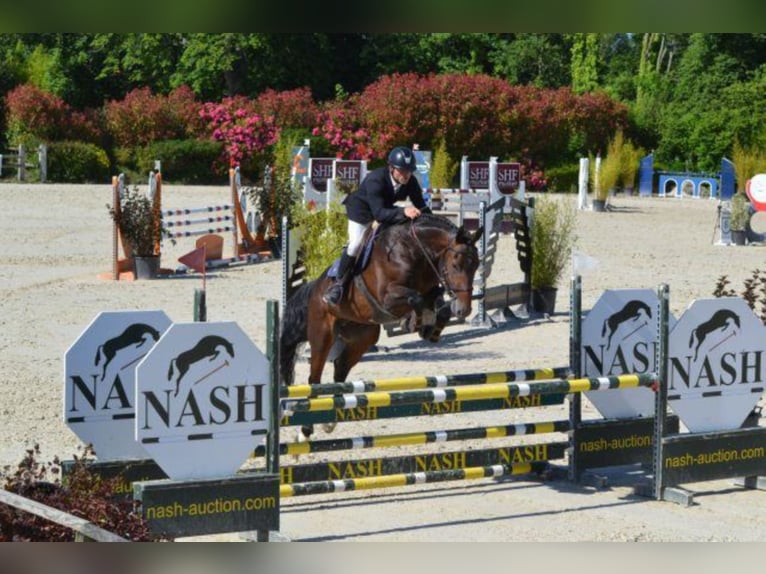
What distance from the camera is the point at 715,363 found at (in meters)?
5.73

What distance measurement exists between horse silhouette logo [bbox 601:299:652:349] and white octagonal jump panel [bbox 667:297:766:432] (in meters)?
0.25

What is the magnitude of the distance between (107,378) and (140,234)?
29.4 ft

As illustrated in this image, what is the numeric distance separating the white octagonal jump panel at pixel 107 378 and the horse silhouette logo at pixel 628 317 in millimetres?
2207

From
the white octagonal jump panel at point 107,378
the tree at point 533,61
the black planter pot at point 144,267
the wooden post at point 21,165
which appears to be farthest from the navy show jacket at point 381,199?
the tree at point 533,61

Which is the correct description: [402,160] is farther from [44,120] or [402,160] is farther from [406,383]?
[44,120]

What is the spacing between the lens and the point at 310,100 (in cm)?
3028

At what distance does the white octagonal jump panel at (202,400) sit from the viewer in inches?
168

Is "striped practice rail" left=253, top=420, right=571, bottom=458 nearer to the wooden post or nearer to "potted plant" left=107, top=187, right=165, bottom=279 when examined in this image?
"potted plant" left=107, top=187, right=165, bottom=279

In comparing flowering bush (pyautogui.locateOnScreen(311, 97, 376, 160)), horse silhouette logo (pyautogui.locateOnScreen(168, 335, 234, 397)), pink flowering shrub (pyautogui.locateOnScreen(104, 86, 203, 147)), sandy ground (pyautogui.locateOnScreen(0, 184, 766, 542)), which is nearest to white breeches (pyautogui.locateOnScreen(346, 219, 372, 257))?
sandy ground (pyautogui.locateOnScreen(0, 184, 766, 542))

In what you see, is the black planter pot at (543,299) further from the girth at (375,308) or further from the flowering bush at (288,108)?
the flowering bush at (288,108)

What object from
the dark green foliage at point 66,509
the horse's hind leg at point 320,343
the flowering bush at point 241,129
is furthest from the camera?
the flowering bush at point 241,129

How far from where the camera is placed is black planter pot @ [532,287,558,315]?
11656 mm

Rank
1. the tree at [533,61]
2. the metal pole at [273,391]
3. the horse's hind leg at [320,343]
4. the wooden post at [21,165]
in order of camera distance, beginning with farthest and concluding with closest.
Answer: the tree at [533,61], the wooden post at [21,165], the horse's hind leg at [320,343], the metal pole at [273,391]

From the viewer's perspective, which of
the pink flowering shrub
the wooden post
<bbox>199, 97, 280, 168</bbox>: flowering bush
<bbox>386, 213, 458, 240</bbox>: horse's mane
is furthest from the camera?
the pink flowering shrub
